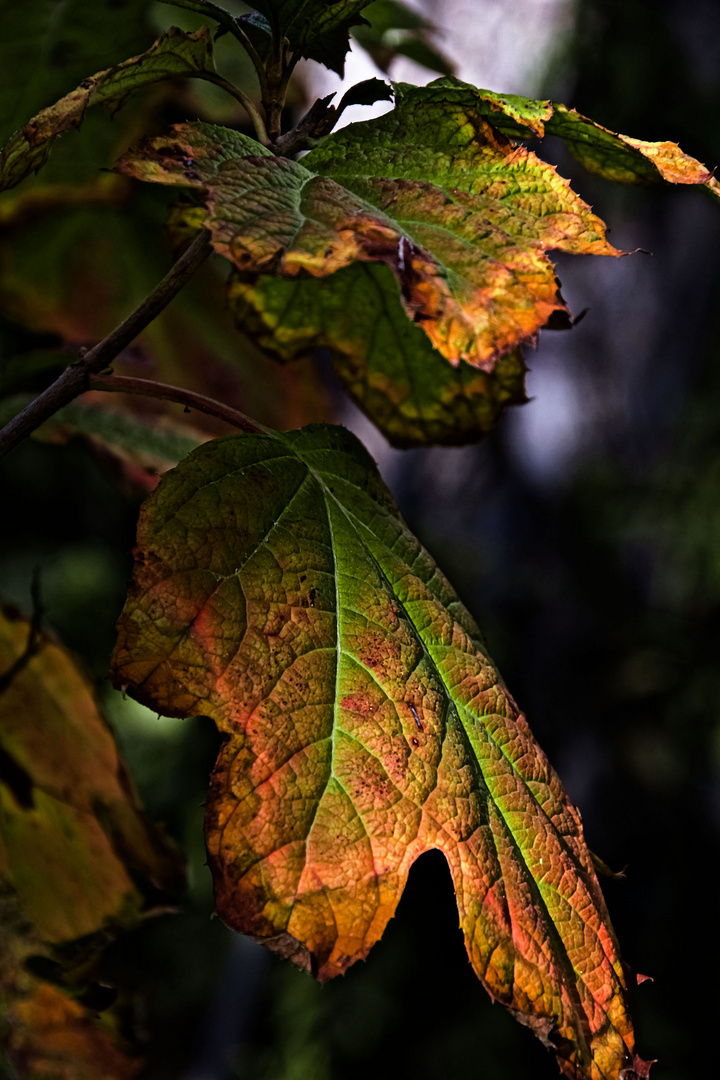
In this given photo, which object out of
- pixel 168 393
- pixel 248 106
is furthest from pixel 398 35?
pixel 168 393

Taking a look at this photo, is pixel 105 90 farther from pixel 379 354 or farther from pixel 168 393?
pixel 379 354

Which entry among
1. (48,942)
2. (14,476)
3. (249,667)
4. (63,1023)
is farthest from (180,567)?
(14,476)

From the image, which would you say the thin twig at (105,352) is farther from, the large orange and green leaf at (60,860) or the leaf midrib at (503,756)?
the large orange and green leaf at (60,860)

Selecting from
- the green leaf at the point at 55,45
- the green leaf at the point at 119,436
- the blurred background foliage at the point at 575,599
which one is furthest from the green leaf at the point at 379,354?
the blurred background foliage at the point at 575,599

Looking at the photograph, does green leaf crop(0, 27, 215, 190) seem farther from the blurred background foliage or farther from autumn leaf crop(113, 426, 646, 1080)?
the blurred background foliage

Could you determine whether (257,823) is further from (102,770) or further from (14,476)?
(14,476)

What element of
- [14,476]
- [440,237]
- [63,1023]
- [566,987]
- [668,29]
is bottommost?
[63,1023]

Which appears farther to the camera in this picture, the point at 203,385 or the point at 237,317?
the point at 203,385

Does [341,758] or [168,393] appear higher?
[168,393]
